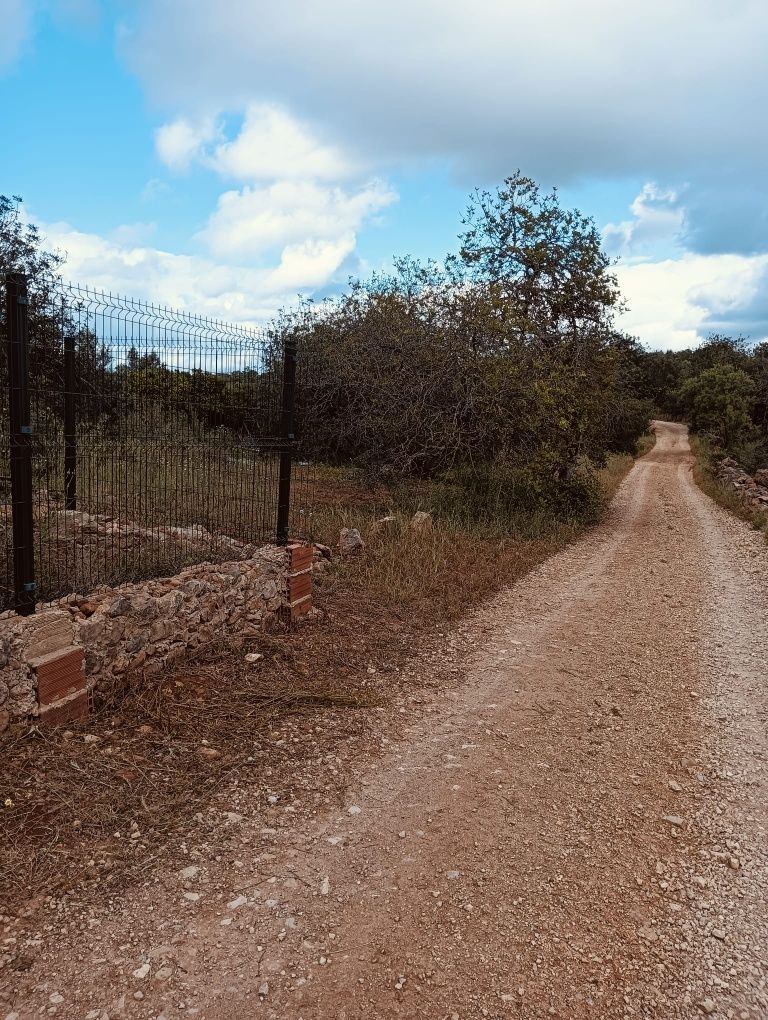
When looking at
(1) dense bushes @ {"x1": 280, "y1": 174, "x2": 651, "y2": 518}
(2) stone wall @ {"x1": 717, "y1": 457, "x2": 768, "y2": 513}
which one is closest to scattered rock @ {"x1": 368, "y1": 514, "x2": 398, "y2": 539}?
(1) dense bushes @ {"x1": 280, "y1": 174, "x2": 651, "y2": 518}

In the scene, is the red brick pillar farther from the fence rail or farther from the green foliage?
the green foliage

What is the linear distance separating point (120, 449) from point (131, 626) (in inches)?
49.0

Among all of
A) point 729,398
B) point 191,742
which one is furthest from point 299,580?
point 729,398

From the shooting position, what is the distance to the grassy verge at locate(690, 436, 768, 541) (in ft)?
47.6

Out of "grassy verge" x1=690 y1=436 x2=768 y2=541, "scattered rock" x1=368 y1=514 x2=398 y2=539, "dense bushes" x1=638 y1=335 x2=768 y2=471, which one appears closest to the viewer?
"scattered rock" x1=368 y1=514 x2=398 y2=539

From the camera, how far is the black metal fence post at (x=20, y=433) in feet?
12.8

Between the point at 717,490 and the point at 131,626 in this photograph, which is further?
the point at 717,490

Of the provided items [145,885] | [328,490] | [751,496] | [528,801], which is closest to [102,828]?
[145,885]

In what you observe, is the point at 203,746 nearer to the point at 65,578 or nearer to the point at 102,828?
the point at 102,828

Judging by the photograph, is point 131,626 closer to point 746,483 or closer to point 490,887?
point 490,887

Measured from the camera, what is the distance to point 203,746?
4.03 m

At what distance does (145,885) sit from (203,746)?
1138mm

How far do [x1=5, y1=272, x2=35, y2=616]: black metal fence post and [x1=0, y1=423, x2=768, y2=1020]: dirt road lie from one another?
1.91 m

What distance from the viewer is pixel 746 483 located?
20812 millimetres
